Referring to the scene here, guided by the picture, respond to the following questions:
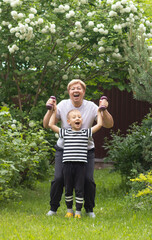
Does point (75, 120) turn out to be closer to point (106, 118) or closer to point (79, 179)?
point (106, 118)

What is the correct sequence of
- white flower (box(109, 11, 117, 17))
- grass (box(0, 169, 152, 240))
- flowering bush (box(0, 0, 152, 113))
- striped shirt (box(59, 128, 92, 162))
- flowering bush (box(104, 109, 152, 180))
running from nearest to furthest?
grass (box(0, 169, 152, 240)) < striped shirt (box(59, 128, 92, 162)) < flowering bush (box(104, 109, 152, 180)) < flowering bush (box(0, 0, 152, 113)) < white flower (box(109, 11, 117, 17))

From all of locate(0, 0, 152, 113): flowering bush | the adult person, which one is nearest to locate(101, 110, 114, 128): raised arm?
the adult person

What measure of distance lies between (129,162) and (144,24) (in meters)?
2.76

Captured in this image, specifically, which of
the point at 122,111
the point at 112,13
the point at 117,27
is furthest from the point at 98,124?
the point at 122,111

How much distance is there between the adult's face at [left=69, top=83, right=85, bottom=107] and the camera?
16.1 ft

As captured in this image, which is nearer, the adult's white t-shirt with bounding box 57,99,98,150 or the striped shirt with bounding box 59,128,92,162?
the striped shirt with bounding box 59,128,92,162

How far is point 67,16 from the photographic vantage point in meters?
7.66

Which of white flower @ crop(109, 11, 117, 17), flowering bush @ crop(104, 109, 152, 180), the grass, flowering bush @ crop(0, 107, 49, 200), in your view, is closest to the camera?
the grass

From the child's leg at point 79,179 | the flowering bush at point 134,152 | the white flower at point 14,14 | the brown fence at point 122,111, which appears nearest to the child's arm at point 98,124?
the child's leg at point 79,179

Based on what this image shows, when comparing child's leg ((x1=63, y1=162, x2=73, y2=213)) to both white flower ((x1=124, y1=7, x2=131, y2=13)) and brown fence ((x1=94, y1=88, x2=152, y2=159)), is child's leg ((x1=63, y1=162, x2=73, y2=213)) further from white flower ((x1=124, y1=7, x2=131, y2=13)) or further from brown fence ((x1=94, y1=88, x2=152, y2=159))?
brown fence ((x1=94, y1=88, x2=152, y2=159))

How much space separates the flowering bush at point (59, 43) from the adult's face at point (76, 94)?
2467 mm

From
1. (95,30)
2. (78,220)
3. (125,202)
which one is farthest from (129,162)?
(78,220)

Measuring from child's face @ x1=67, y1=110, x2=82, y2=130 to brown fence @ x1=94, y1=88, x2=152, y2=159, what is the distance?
801 cm

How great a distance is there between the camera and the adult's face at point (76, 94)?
4.91 meters
